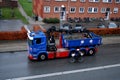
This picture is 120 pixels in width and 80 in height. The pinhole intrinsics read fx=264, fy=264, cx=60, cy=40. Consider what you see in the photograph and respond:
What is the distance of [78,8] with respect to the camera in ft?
194

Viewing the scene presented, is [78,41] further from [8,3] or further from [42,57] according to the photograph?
[8,3]

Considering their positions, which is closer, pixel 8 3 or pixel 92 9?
pixel 92 9

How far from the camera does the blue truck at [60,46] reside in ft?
102

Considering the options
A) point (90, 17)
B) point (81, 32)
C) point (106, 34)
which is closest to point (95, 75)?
point (81, 32)

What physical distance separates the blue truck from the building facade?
2163 cm

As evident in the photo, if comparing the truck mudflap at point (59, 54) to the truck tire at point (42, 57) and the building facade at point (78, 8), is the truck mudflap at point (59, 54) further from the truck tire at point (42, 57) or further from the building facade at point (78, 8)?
the building facade at point (78, 8)

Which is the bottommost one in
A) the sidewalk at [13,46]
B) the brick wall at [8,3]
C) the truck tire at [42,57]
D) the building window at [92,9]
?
the truck tire at [42,57]

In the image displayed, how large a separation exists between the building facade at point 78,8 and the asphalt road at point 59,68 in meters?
23.4

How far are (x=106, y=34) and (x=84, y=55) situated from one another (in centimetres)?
1186

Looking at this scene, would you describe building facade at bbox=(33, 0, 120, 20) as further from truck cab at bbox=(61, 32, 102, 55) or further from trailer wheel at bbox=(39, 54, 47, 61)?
trailer wheel at bbox=(39, 54, 47, 61)

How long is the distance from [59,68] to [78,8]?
103ft

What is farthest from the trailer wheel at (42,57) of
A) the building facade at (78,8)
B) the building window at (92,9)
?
the building window at (92,9)

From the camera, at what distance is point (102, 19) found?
2432 inches

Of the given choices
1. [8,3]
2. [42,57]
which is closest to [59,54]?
[42,57]
